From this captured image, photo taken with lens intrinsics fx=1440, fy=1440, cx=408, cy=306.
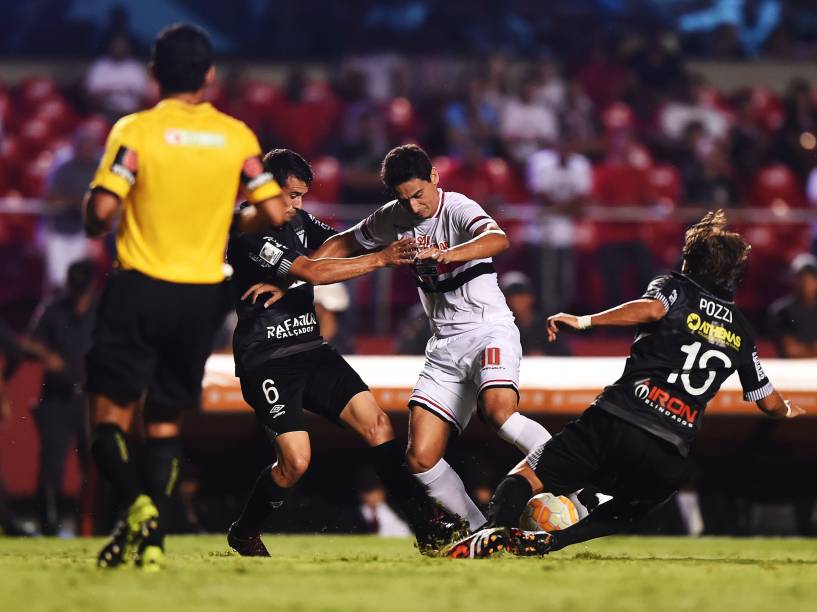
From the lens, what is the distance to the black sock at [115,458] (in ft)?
18.9

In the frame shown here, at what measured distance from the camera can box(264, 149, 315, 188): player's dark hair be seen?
7.52m

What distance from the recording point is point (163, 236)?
5816mm

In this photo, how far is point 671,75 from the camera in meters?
18.2

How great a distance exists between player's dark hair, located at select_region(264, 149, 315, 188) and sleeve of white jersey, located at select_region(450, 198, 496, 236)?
31.2 inches

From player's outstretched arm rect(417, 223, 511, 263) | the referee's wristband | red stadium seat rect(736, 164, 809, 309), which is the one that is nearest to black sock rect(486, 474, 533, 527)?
the referee's wristband

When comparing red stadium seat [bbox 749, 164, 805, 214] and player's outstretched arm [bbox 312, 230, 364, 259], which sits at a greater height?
red stadium seat [bbox 749, 164, 805, 214]

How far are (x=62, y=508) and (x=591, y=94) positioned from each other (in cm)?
960

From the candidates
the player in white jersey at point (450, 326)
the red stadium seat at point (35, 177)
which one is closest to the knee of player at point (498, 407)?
the player in white jersey at point (450, 326)

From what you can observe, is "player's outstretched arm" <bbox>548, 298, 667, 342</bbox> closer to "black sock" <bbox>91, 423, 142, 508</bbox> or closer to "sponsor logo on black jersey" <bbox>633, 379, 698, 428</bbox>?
"sponsor logo on black jersey" <bbox>633, 379, 698, 428</bbox>

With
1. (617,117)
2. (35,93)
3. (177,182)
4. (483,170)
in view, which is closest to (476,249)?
(177,182)

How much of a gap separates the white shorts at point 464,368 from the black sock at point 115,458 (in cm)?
201

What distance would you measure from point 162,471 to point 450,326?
201 cm

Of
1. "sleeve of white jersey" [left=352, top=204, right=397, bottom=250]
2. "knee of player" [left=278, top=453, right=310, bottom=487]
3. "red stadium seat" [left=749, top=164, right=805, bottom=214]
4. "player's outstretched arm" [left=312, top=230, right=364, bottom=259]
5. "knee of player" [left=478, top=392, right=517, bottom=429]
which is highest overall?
"red stadium seat" [left=749, top=164, right=805, bottom=214]

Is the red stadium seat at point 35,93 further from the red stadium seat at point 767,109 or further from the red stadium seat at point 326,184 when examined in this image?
the red stadium seat at point 767,109
